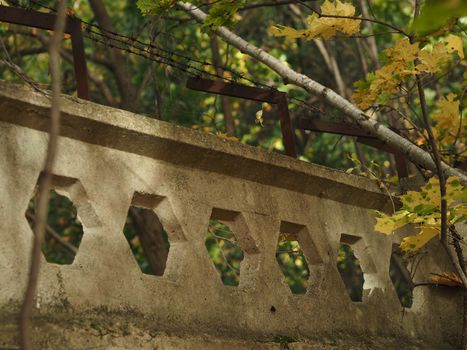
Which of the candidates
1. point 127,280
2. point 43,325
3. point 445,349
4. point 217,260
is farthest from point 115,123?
point 217,260

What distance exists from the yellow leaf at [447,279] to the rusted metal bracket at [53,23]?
83.2 inches

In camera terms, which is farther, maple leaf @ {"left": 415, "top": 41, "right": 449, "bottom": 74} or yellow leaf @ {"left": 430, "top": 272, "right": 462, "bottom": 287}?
yellow leaf @ {"left": 430, "top": 272, "right": 462, "bottom": 287}

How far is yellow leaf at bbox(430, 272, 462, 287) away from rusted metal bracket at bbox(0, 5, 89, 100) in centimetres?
211

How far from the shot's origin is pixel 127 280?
314 centimetres

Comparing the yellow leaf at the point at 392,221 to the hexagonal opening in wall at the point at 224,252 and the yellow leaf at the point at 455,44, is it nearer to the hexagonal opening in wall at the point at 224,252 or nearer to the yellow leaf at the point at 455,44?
the yellow leaf at the point at 455,44

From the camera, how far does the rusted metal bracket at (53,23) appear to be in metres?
3.20

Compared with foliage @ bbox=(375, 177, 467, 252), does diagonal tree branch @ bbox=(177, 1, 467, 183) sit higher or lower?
higher

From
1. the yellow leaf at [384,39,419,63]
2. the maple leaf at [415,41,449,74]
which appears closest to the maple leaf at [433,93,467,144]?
the maple leaf at [415,41,449,74]

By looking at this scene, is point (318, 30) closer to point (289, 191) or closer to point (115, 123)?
point (289, 191)

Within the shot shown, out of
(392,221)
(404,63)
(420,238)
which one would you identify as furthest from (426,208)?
(404,63)

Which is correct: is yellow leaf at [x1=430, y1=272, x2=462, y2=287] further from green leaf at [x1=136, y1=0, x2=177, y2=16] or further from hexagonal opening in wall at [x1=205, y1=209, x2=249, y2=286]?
hexagonal opening in wall at [x1=205, y1=209, x2=249, y2=286]

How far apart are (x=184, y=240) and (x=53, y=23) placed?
947 mm

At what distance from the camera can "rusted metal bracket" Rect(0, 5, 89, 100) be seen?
3.20m

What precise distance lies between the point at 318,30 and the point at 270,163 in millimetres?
601
